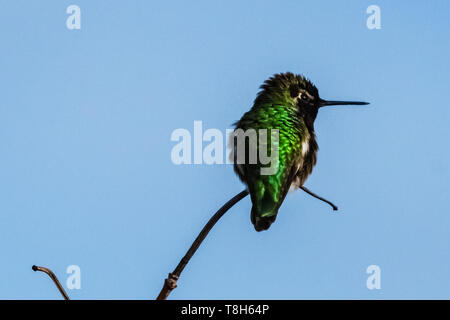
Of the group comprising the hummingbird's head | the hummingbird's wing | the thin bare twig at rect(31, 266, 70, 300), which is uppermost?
the hummingbird's head

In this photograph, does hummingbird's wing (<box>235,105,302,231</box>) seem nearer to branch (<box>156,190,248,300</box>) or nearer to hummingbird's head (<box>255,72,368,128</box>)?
hummingbird's head (<box>255,72,368,128</box>)

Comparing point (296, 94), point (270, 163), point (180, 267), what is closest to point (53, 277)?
point (180, 267)

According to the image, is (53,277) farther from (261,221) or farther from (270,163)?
(270,163)

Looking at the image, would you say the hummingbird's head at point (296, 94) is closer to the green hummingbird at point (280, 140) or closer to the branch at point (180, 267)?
the green hummingbird at point (280, 140)

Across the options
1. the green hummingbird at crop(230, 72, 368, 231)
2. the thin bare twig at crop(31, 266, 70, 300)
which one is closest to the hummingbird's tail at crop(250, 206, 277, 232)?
the green hummingbird at crop(230, 72, 368, 231)

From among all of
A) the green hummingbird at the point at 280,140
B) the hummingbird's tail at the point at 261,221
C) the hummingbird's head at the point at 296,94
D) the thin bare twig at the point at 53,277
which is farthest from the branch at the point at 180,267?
the hummingbird's head at the point at 296,94

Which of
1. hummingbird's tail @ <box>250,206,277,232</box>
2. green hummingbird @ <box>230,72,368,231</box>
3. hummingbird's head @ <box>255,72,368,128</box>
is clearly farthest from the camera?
hummingbird's head @ <box>255,72,368,128</box>

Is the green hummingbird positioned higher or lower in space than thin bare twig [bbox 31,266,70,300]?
higher
